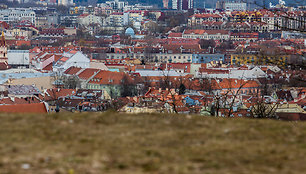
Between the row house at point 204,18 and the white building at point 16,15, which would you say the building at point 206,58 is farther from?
the white building at point 16,15

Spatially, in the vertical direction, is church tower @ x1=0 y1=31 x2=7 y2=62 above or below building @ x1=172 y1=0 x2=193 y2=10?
below

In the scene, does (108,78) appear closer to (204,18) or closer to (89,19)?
(204,18)

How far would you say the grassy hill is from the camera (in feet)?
17.6

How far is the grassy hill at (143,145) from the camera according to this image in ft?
17.6

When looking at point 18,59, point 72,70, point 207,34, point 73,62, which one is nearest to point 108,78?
point 72,70

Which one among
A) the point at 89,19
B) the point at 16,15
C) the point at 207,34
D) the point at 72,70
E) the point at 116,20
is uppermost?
the point at 16,15

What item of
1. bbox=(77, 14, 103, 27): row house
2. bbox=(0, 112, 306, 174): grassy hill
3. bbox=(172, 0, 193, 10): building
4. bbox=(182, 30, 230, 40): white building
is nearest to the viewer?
bbox=(0, 112, 306, 174): grassy hill

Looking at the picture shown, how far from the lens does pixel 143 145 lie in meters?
6.05

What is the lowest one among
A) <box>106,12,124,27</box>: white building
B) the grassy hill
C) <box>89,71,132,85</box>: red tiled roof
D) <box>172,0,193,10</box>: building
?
<box>89,71,132,85</box>: red tiled roof

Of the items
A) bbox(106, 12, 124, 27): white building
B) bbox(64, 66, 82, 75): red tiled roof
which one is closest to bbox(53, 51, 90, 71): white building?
bbox(64, 66, 82, 75): red tiled roof

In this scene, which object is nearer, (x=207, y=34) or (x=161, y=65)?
(x=161, y=65)

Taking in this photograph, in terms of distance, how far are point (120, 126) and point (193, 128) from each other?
803mm

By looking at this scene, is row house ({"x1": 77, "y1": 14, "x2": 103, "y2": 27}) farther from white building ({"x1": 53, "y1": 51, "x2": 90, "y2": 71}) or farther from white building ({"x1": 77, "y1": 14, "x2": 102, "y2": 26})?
white building ({"x1": 53, "y1": 51, "x2": 90, "y2": 71})

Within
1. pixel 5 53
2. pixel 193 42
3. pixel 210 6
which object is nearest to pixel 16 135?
pixel 5 53
